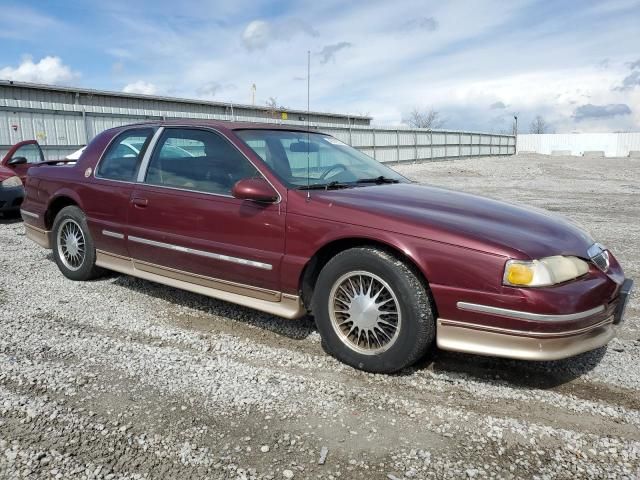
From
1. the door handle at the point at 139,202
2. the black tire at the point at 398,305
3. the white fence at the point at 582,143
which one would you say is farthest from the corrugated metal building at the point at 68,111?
the white fence at the point at 582,143

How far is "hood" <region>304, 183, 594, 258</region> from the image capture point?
2830 mm

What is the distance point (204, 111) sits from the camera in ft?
81.4

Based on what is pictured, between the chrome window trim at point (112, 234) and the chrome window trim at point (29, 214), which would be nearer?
the chrome window trim at point (112, 234)

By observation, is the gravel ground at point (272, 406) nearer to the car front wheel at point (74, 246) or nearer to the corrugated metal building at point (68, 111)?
the car front wheel at point (74, 246)

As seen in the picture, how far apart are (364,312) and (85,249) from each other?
3059 mm

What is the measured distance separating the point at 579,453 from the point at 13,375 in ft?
10.3

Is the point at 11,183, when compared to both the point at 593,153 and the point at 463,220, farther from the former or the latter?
the point at 593,153

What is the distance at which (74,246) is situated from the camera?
5.01 m

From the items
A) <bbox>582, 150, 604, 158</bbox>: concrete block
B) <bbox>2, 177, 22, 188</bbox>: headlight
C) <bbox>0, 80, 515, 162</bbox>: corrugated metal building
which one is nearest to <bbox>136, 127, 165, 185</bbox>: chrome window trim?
<bbox>0, 80, 515, 162</bbox>: corrugated metal building

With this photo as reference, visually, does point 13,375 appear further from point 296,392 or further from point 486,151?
point 486,151

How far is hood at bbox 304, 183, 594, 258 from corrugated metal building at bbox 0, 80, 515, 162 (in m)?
4.55

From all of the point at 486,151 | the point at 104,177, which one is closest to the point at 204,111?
the point at 104,177

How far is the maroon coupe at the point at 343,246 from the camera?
276cm

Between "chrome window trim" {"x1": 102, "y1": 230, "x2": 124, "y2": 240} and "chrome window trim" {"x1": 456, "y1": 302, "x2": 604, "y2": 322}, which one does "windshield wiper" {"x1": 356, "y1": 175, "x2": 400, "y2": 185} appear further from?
"chrome window trim" {"x1": 102, "y1": 230, "x2": 124, "y2": 240}
